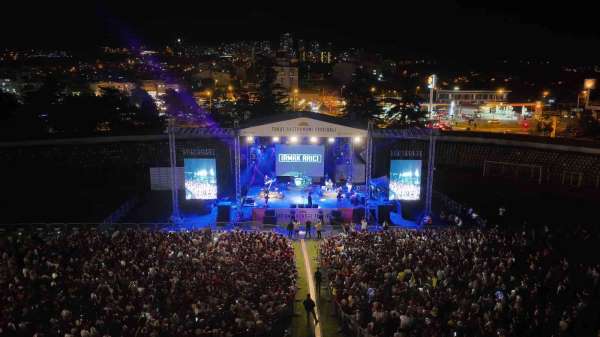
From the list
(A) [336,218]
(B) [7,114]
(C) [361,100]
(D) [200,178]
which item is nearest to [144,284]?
(D) [200,178]

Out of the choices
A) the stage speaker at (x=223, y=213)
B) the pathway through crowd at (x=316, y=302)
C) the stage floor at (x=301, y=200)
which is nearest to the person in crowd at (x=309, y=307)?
the pathway through crowd at (x=316, y=302)

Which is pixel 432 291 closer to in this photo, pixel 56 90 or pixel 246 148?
pixel 246 148

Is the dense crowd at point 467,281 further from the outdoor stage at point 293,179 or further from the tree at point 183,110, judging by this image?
the tree at point 183,110

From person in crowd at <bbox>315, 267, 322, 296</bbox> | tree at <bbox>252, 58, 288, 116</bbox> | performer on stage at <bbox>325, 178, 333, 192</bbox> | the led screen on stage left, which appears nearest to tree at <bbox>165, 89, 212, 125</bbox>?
tree at <bbox>252, 58, 288, 116</bbox>

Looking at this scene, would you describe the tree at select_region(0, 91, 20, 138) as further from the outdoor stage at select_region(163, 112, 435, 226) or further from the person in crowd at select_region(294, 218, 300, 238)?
the person in crowd at select_region(294, 218, 300, 238)

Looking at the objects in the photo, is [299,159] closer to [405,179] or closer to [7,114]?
[405,179]

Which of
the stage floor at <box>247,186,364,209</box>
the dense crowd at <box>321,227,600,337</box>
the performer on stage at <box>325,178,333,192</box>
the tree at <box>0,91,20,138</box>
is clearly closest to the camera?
the dense crowd at <box>321,227,600,337</box>
